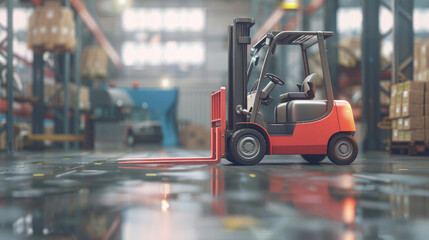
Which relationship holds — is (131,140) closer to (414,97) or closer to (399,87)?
(399,87)

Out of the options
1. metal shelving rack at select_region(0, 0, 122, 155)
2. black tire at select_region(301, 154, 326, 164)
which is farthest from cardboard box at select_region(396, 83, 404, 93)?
metal shelving rack at select_region(0, 0, 122, 155)

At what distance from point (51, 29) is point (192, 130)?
783cm

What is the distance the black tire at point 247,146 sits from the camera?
6586mm

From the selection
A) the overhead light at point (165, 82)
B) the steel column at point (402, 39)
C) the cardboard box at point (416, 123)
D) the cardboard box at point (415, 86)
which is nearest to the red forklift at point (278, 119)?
the cardboard box at point (416, 123)

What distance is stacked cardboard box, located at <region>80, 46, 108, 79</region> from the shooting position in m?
20.5

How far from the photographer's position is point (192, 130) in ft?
63.3

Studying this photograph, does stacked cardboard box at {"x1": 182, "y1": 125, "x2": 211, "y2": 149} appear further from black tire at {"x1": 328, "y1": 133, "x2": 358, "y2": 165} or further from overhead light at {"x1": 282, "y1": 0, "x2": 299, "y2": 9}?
black tire at {"x1": 328, "y1": 133, "x2": 358, "y2": 165}

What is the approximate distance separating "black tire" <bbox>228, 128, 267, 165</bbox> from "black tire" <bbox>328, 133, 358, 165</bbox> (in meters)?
1.09

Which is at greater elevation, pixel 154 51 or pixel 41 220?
pixel 154 51

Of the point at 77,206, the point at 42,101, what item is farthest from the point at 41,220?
the point at 42,101

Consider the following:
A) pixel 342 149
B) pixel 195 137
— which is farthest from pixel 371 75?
pixel 195 137

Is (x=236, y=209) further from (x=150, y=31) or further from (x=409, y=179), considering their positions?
(x=150, y=31)

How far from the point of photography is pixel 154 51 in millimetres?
30875

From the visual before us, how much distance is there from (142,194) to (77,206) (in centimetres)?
66
